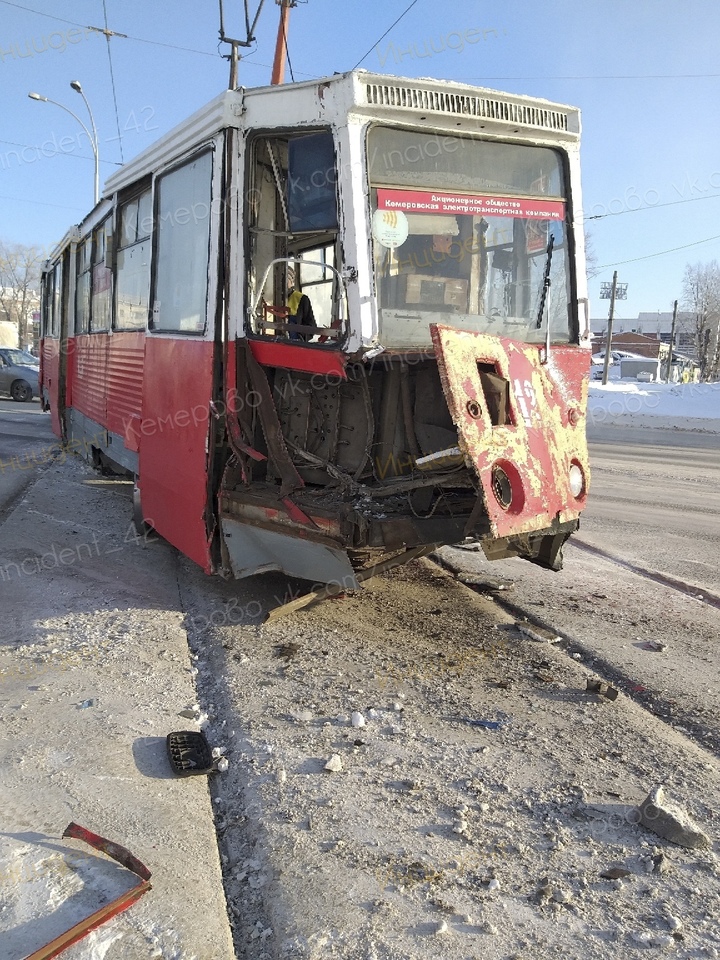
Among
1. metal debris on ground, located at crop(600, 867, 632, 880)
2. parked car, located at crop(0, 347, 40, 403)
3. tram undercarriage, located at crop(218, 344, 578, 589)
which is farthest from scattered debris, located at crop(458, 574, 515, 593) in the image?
parked car, located at crop(0, 347, 40, 403)

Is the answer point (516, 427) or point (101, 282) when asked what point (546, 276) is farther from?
point (101, 282)

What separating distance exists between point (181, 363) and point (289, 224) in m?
1.31

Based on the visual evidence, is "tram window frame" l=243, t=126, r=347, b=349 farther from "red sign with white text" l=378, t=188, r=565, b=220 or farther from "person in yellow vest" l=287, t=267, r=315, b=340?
"red sign with white text" l=378, t=188, r=565, b=220

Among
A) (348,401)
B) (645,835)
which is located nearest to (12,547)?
(348,401)

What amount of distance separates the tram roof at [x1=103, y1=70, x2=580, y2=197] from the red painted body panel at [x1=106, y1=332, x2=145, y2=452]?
195 cm

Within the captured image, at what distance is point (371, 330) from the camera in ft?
13.9

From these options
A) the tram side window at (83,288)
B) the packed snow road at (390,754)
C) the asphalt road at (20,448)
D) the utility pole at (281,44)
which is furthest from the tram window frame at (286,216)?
the utility pole at (281,44)

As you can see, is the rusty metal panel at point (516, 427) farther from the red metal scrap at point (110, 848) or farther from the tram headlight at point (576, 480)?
the red metal scrap at point (110, 848)

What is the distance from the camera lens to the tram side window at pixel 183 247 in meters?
5.00

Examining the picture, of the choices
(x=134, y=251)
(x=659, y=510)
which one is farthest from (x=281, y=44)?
(x=659, y=510)

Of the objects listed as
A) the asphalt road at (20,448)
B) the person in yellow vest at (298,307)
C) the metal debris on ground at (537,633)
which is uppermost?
the person in yellow vest at (298,307)

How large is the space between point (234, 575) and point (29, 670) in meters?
1.42

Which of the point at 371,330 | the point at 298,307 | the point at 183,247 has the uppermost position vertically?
the point at 183,247

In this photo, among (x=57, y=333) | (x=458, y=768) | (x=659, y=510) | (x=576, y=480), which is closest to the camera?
(x=458, y=768)
